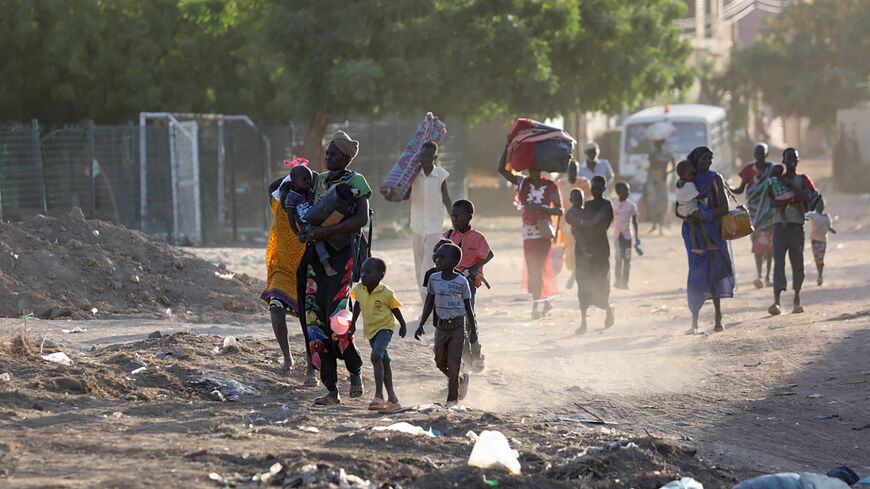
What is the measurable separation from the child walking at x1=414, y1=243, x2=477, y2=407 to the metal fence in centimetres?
1078

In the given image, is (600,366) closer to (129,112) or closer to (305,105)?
(305,105)

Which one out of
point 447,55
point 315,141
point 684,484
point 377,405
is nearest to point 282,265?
point 377,405

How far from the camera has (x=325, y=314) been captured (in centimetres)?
711

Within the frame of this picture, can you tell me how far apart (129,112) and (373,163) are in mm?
6222

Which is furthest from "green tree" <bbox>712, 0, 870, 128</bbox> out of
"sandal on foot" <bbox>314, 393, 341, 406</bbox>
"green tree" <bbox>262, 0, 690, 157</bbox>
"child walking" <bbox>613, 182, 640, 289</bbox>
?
"sandal on foot" <bbox>314, 393, 341, 406</bbox>

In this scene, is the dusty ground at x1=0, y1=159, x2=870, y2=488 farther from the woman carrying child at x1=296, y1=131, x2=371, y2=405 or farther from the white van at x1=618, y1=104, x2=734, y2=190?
the white van at x1=618, y1=104, x2=734, y2=190

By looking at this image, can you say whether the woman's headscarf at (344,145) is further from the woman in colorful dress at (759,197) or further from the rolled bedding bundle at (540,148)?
the woman in colorful dress at (759,197)

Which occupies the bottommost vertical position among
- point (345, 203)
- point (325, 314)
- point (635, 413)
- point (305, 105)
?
point (635, 413)

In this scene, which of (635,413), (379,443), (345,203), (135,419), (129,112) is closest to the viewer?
(379,443)

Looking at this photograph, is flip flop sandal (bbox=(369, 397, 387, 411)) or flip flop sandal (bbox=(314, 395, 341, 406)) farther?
flip flop sandal (bbox=(314, 395, 341, 406))

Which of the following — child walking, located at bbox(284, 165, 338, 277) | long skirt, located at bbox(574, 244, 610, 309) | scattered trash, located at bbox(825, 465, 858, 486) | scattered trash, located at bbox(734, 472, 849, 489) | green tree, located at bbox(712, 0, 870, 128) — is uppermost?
green tree, located at bbox(712, 0, 870, 128)

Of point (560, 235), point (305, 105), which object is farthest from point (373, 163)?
point (560, 235)

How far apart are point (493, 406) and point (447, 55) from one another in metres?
15.8

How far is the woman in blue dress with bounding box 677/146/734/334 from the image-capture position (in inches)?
415
